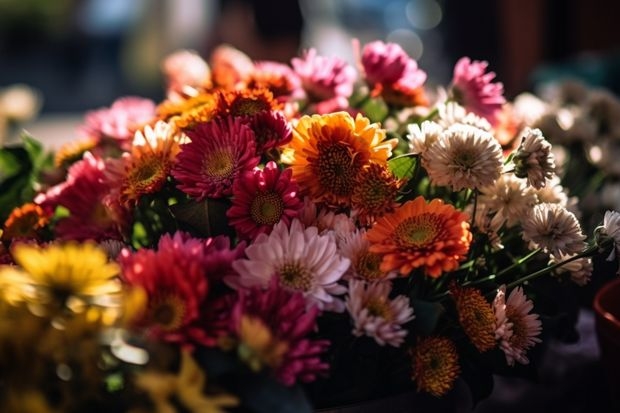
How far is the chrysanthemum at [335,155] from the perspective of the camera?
0.42 m

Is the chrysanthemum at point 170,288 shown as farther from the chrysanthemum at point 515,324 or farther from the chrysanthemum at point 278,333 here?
the chrysanthemum at point 515,324

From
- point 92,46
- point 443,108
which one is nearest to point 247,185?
point 443,108

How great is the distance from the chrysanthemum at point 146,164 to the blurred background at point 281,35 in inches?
10.8

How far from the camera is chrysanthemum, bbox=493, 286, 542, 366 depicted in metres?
0.40

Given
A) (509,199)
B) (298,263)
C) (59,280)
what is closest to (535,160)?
(509,199)

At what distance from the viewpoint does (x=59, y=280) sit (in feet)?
1.04

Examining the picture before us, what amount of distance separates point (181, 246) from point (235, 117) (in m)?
0.11

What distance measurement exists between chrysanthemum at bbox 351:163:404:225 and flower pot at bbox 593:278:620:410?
159 mm

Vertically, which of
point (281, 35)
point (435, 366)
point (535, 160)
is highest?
point (281, 35)

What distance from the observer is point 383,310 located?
1.24 ft

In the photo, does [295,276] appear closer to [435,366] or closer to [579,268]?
[435,366]

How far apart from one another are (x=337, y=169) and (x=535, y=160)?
0.37 ft

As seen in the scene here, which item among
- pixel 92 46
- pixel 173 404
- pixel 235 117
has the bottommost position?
pixel 173 404

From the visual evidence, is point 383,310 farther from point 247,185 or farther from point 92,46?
point 92,46
